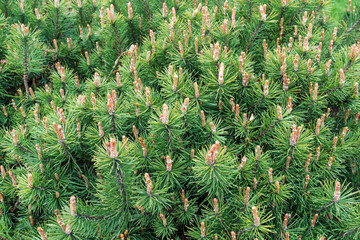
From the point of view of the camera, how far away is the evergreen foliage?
1.36m

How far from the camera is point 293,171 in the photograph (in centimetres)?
151

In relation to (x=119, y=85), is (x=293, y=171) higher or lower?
A: lower

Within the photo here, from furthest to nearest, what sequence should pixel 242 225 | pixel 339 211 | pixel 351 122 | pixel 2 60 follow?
pixel 2 60 < pixel 351 122 < pixel 339 211 < pixel 242 225

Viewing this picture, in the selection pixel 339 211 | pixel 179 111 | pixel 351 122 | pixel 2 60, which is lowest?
pixel 339 211

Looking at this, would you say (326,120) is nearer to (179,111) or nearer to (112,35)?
(179,111)

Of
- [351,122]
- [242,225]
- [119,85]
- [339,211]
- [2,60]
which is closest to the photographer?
[242,225]

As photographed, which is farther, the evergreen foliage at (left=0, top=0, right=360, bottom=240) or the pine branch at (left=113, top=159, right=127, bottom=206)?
the evergreen foliage at (left=0, top=0, right=360, bottom=240)

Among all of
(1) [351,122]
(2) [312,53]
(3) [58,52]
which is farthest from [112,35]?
(1) [351,122]

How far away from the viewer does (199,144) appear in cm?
149

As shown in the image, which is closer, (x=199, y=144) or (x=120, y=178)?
(x=120, y=178)

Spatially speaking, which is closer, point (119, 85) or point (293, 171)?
point (293, 171)

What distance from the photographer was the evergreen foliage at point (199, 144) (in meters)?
1.36

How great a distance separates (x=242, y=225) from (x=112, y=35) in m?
1.29

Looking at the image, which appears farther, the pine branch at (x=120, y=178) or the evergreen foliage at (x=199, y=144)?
the evergreen foliage at (x=199, y=144)
